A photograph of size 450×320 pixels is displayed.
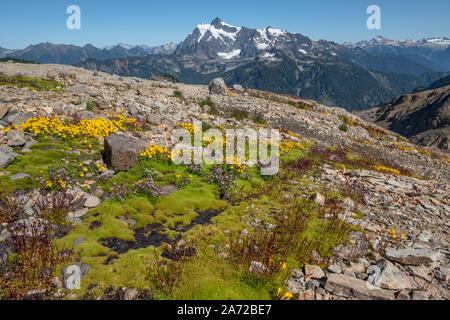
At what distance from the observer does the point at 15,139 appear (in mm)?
11297

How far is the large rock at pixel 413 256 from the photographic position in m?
6.47

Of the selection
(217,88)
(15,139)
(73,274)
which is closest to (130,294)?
(73,274)

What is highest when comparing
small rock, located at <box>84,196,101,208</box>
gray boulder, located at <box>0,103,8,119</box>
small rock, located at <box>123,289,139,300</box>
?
gray boulder, located at <box>0,103,8,119</box>

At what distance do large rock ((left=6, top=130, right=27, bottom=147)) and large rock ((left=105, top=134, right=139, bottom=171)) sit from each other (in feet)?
13.5

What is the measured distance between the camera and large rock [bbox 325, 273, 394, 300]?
209 inches

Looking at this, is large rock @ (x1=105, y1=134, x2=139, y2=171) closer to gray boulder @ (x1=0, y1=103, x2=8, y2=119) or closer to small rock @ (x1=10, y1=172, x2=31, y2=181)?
small rock @ (x1=10, y1=172, x2=31, y2=181)

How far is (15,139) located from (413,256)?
16047mm

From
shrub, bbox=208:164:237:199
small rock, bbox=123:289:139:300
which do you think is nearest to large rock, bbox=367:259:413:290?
small rock, bbox=123:289:139:300

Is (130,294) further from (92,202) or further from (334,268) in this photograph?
(334,268)

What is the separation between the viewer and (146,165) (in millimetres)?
11539

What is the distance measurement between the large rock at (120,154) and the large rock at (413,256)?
10098mm
